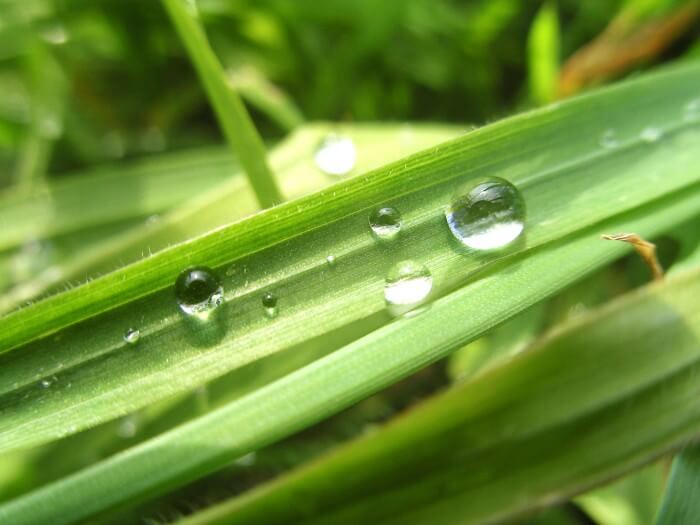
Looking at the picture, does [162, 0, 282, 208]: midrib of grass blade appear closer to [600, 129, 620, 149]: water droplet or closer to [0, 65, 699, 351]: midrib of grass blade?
[0, 65, 699, 351]: midrib of grass blade

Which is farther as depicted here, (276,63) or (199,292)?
(276,63)

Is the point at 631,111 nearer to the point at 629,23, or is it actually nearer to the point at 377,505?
the point at 629,23

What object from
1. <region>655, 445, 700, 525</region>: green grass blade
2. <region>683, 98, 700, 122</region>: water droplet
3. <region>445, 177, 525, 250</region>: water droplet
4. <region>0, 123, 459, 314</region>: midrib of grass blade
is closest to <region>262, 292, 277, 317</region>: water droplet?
<region>445, 177, 525, 250</region>: water droplet

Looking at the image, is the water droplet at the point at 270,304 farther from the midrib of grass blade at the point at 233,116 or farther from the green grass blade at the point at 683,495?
the green grass blade at the point at 683,495

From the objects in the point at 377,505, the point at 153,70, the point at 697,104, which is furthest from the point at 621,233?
the point at 153,70

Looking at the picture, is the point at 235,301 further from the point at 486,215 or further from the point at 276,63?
the point at 276,63

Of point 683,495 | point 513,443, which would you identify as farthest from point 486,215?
point 683,495
